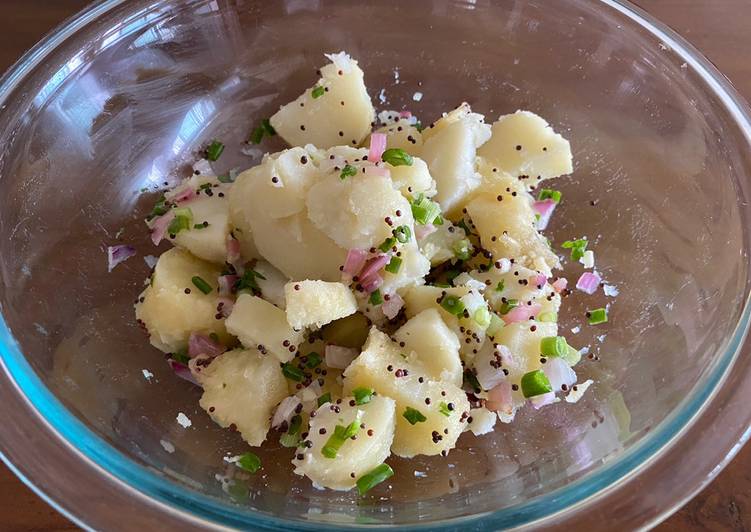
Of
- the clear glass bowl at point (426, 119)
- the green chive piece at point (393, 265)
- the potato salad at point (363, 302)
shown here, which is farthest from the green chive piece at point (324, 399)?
the green chive piece at point (393, 265)

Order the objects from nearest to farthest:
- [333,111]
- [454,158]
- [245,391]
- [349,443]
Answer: [349,443]
[245,391]
[454,158]
[333,111]

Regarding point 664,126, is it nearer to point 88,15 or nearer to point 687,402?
point 687,402

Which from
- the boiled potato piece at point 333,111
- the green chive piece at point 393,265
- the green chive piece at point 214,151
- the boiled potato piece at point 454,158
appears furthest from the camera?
the green chive piece at point 214,151

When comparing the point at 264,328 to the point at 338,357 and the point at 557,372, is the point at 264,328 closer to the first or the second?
the point at 338,357

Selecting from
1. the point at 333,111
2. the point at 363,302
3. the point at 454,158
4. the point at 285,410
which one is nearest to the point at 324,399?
the point at 285,410

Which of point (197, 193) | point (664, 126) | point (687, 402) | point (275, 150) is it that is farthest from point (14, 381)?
point (664, 126)

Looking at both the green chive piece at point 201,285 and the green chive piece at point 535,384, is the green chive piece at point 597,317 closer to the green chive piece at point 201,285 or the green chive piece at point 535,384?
the green chive piece at point 535,384

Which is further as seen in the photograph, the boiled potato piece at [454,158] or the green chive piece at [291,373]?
the boiled potato piece at [454,158]

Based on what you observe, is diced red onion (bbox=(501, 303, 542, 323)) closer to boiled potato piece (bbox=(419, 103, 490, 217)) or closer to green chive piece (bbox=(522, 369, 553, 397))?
green chive piece (bbox=(522, 369, 553, 397))
